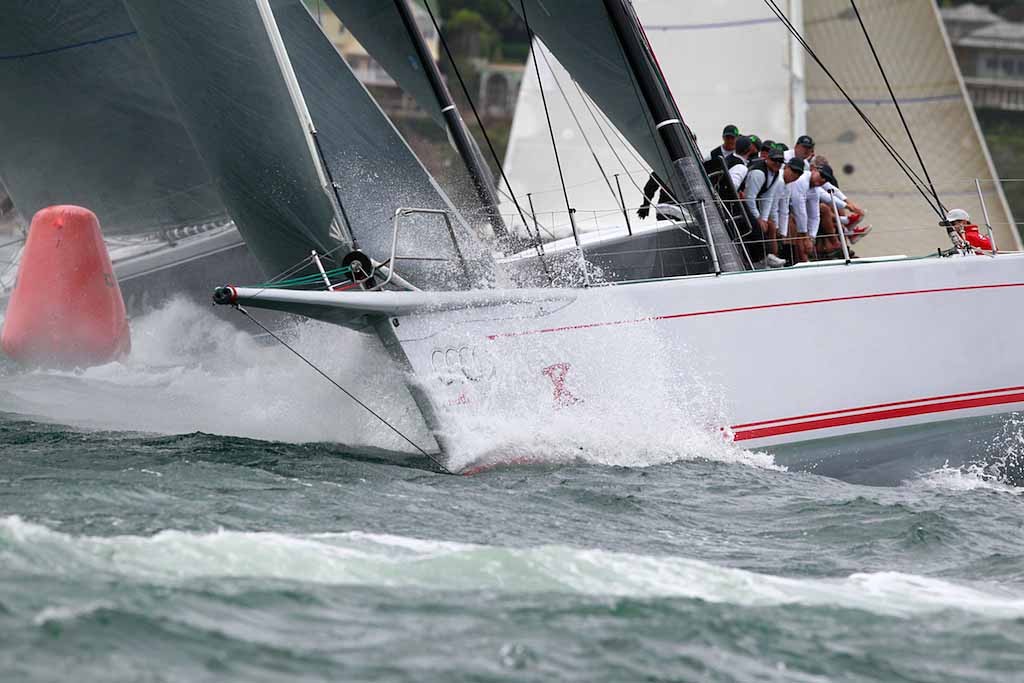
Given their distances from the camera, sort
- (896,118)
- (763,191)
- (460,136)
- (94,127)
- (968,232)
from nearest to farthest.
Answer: (460,136)
(968,232)
(763,191)
(94,127)
(896,118)

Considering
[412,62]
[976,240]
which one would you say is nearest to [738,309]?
[976,240]

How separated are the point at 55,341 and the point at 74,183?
5.19ft

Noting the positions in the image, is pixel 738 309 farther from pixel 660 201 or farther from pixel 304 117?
pixel 304 117

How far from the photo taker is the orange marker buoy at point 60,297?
25.6ft

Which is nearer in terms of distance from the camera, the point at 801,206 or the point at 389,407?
the point at 389,407

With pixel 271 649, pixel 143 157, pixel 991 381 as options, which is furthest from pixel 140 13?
pixel 991 381

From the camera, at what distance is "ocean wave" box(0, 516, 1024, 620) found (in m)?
3.88

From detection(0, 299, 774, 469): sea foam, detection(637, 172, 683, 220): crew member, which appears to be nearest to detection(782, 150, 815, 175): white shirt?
detection(637, 172, 683, 220): crew member

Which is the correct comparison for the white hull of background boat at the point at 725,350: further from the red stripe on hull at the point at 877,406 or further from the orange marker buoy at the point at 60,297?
the orange marker buoy at the point at 60,297

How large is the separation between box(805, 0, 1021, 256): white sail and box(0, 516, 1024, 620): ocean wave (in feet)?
27.9

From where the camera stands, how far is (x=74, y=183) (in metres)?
8.99

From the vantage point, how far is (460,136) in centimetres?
775

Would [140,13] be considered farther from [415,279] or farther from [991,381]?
[991,381]

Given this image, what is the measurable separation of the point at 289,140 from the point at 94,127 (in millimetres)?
3023
